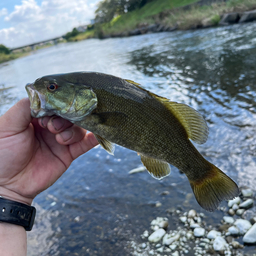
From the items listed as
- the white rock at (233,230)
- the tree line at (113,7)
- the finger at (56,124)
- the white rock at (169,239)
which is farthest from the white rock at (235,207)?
the tree line at (113,7)

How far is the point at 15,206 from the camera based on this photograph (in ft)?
8.19

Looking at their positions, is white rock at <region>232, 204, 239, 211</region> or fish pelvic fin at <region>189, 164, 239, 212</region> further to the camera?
white rock at <region>232, 204, 239, 211</region>

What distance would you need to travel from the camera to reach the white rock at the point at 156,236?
3.74 metres

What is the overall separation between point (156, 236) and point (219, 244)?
0.93 m

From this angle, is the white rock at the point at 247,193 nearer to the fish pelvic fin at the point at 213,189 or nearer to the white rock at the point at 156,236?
the white rock at the point at 156,236

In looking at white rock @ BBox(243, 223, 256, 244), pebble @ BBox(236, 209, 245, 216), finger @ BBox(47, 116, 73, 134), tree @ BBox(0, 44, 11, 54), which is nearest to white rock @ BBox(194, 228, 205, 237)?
white rock @ BBox(243, 223, 256, 244)

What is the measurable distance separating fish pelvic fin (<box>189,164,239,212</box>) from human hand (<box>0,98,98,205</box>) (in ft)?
4.92

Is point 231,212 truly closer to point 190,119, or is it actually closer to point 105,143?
point 190,119

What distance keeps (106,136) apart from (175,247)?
2292 mm

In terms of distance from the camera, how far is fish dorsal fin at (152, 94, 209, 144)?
2.31 metres

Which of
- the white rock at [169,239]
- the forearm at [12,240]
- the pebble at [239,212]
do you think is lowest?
the pebble at [239,212]

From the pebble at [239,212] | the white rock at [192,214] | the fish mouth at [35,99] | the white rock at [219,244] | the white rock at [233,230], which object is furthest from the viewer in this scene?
the white rock at [192,214]

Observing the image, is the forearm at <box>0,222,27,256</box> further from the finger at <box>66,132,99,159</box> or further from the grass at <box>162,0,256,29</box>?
the grass at <box>162,0,256,29</box>

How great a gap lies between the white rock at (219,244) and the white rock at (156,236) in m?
0.78
